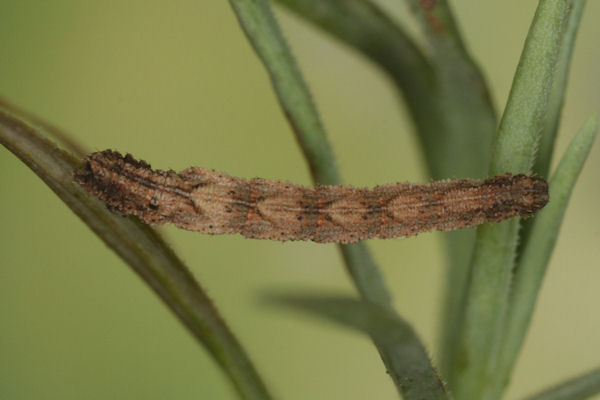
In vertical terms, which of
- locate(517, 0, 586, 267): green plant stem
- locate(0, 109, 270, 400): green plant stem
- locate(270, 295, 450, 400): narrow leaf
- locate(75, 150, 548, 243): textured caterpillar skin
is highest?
A: locate(517, 0, 586, 267): green plant stem

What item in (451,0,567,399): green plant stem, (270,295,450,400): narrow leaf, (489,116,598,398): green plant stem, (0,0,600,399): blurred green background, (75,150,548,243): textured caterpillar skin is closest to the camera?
(270,295,450,400): narrow leaf

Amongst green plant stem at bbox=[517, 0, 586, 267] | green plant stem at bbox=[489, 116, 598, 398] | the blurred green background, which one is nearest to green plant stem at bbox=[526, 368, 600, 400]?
green plant stem at bbox=[489, 116, 598, 398]

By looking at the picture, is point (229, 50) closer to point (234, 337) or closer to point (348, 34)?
point (348, 34)

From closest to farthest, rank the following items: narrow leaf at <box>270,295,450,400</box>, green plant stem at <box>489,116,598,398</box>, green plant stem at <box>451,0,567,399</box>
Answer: narrow leaf at <box>270,295,450,400</box> → green plant stem at <box>451,0,567,399</box> → green plant stem at <box>489,116,598,398</box>

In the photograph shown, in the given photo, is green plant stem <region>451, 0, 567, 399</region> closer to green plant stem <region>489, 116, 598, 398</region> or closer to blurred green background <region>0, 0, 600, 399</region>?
green plant stem <region>489, 116, 598, 398</region>

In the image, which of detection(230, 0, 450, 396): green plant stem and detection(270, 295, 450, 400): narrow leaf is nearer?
detection(270, 295, 450, 400): narrow leaf

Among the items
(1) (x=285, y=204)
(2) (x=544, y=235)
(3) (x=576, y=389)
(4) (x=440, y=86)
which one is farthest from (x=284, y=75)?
(3) (x=576, y=389)

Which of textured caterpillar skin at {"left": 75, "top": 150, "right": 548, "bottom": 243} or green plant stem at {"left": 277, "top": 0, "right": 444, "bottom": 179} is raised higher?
green plant stem at {"left": 277, "top": 0, "right": 444, "bottom": 179}
